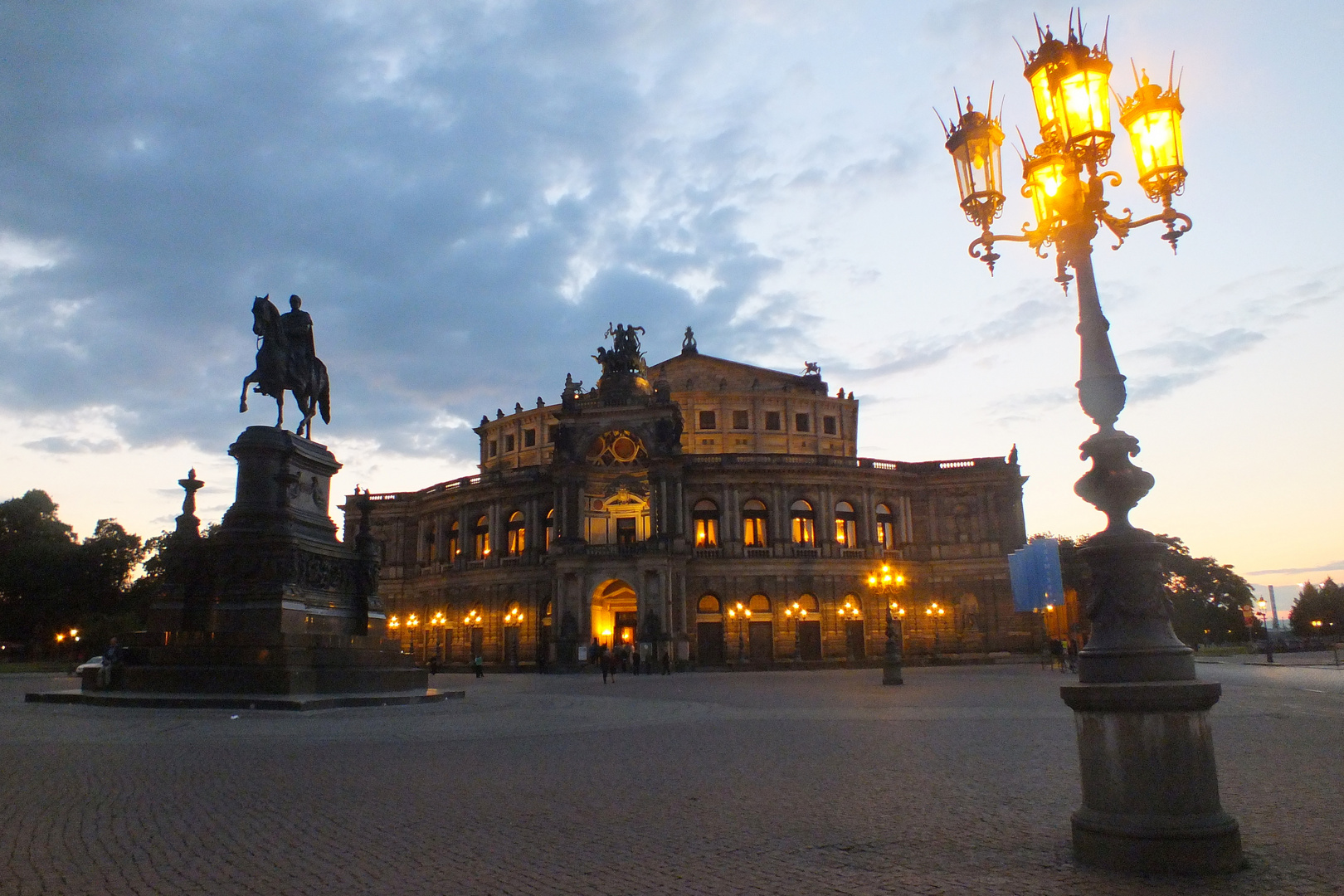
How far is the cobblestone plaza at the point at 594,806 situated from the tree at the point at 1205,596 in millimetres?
88191

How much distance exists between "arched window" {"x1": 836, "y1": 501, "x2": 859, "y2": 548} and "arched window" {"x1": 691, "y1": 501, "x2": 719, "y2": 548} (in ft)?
27.1

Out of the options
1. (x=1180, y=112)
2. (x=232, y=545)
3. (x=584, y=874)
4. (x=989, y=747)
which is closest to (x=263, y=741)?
(x=232, y=545)

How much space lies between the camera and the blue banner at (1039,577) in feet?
155

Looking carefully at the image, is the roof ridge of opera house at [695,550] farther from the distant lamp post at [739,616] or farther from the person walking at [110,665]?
the person walking at [110,665]

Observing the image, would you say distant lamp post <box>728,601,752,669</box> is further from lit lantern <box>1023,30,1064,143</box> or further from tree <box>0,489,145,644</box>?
lit lantern <box>1023,30,1064,143</box>

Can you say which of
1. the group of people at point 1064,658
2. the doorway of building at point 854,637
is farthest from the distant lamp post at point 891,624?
the group of people at point 1064,658

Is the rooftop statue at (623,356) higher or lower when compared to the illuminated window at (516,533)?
higher

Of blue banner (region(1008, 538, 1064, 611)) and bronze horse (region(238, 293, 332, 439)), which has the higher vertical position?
bronze horse (region(238, 293, 332, 439))

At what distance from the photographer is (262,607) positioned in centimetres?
1914

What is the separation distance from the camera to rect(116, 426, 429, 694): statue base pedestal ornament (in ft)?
61.9

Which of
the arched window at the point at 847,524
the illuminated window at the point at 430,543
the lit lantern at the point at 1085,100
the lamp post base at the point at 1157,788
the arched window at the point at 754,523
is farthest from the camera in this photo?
the illuminated window at the point at 430,543

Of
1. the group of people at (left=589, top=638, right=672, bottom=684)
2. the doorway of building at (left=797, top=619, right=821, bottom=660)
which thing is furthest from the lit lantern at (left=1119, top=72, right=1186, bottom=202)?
the doorway of building at (left=797, top=619, right=821, bottom=660)

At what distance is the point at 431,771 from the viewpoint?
10.6 m

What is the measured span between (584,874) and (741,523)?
5330 cm
